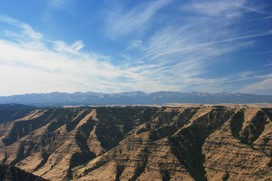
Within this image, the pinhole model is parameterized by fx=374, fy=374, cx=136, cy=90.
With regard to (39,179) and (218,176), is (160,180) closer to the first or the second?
(218,176)

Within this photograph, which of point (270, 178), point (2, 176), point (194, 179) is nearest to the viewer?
point (2, 176)

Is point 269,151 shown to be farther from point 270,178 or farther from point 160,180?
point 160,180

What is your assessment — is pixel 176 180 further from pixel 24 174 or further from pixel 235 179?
pixel 24 174

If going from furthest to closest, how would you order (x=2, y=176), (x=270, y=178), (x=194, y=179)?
(x=194, y=179) → (x=270, y=178) → (x=2, y=176)

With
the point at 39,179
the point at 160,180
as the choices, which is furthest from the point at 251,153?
the point at 39,179

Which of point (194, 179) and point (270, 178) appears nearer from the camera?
point (270, 178)

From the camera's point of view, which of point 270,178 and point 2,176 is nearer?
point 2,176

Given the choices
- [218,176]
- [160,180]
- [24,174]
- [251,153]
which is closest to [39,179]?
[24,174]

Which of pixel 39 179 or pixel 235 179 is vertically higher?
pixel 39 179

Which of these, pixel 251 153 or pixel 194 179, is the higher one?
pixel 251 153
